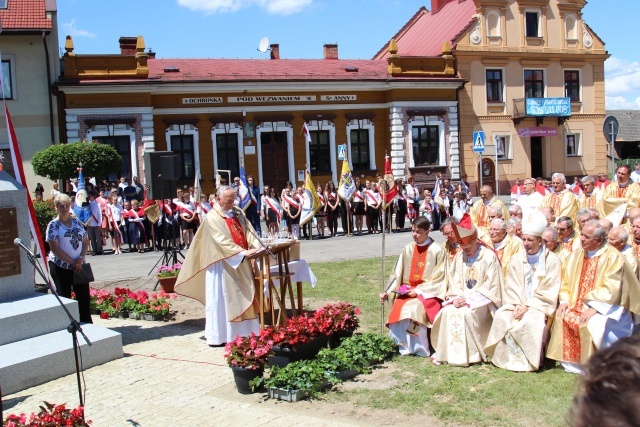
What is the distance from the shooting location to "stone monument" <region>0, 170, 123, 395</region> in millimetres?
7398

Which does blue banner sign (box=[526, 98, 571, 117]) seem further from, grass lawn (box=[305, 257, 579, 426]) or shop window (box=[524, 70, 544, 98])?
grass lawn (box=[305, 257, 579, 426])

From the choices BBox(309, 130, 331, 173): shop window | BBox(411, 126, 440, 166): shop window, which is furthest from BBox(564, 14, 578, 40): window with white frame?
BBox(309, 130, 331, 173): shop window

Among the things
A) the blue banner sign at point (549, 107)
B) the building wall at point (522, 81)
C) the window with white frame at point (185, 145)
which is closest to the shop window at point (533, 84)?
the building wall at point (522, 81)

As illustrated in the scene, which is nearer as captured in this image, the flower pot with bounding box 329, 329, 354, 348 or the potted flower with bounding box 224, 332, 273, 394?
the potted flower with bounding box 224, 332, 273, 394

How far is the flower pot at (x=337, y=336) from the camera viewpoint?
788cm

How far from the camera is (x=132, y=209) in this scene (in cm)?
1961

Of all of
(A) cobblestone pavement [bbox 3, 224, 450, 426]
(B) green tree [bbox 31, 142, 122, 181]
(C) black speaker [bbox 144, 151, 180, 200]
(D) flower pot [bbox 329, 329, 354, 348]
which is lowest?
(A) cobblestone pavement [bbox 3, 224, 450, 426]

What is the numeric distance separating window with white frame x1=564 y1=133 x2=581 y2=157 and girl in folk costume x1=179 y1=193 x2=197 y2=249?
2449cm

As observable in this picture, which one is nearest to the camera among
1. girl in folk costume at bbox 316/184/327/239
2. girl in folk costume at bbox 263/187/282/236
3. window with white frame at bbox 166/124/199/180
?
girl in folk costume at bbox 263/187/282/236

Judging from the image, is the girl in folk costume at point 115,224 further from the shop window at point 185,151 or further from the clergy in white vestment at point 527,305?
the clergy in white vestment at point 527,305

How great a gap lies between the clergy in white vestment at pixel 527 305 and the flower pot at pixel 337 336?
1629 mm

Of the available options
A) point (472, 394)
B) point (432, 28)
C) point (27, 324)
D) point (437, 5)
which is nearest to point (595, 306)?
point (472, 394)

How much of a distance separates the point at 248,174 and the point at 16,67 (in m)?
10.4

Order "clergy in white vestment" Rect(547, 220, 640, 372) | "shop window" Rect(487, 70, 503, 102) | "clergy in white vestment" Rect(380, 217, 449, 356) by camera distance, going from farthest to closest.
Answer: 1. "shop window" Rect(487, 70, 503, 102)
2. "clergy in white vestment" Rect(380, 217, 449, 356)
3. "clergy in white vestment" Rect(547, 220, 640, 372)
